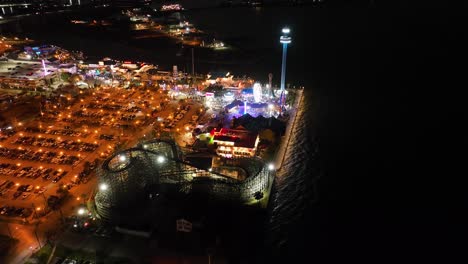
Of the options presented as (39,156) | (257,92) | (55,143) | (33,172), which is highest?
(257,92)

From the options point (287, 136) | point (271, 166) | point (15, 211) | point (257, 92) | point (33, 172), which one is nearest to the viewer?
point (15, 211)

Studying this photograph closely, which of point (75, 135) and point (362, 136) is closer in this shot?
point (75, 135)

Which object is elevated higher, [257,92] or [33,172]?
[257,92]

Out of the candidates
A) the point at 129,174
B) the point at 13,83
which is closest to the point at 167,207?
the point at 129,174

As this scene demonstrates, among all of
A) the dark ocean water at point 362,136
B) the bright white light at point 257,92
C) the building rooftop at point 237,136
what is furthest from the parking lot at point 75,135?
the dark ocean water at point 362,136

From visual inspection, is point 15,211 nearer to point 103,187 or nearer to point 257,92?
point 103,187

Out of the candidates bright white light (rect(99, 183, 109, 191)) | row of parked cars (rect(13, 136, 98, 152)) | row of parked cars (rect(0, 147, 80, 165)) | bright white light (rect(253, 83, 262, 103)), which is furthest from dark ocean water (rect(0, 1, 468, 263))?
row of parked cars (rect(0, 147, 80, 165))

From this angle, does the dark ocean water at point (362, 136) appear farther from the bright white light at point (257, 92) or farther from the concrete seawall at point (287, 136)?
the bright white light at point (257, 92)

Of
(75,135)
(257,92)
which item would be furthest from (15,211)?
(257,92)

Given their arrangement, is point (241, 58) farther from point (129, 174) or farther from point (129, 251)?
point (129, 251)
